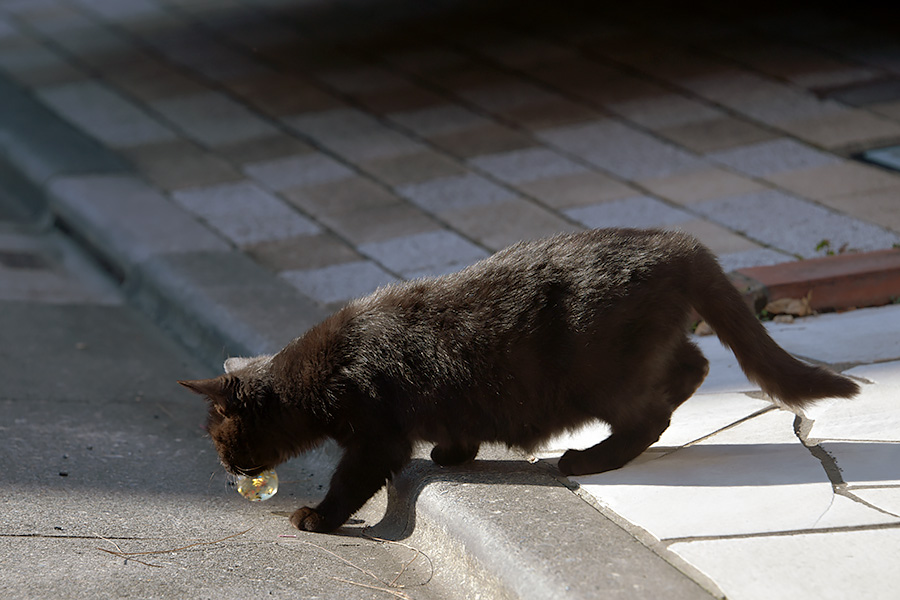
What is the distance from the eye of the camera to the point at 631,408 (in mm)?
2916

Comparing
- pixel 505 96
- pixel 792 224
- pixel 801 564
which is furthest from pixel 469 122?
pixel 801 564

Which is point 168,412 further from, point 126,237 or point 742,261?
point 742,261

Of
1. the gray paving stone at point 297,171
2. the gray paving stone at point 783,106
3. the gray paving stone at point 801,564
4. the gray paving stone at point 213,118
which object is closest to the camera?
the gray paving stone at point 801,564

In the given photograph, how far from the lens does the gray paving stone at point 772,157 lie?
18.3ft

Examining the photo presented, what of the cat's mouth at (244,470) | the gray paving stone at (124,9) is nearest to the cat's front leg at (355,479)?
the cat's mouth at (244,470)

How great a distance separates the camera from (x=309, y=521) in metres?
3.01

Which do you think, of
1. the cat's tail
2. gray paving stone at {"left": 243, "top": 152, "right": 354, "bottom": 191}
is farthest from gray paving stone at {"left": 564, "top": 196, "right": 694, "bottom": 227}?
the cat's tail

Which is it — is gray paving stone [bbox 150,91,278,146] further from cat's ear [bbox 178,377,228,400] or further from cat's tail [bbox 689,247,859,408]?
cat's tail [bbox 689,247,859,408]

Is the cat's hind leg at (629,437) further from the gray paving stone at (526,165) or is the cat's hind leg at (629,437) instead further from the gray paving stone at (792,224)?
the gray paving stone at (526,165)

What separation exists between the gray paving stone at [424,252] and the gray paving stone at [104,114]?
2.26 metres

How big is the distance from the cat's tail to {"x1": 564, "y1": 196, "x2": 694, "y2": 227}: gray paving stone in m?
2.08

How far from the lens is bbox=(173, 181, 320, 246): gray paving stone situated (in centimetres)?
540

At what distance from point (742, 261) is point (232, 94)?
4.11m

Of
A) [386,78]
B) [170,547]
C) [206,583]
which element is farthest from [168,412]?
[386,78]
